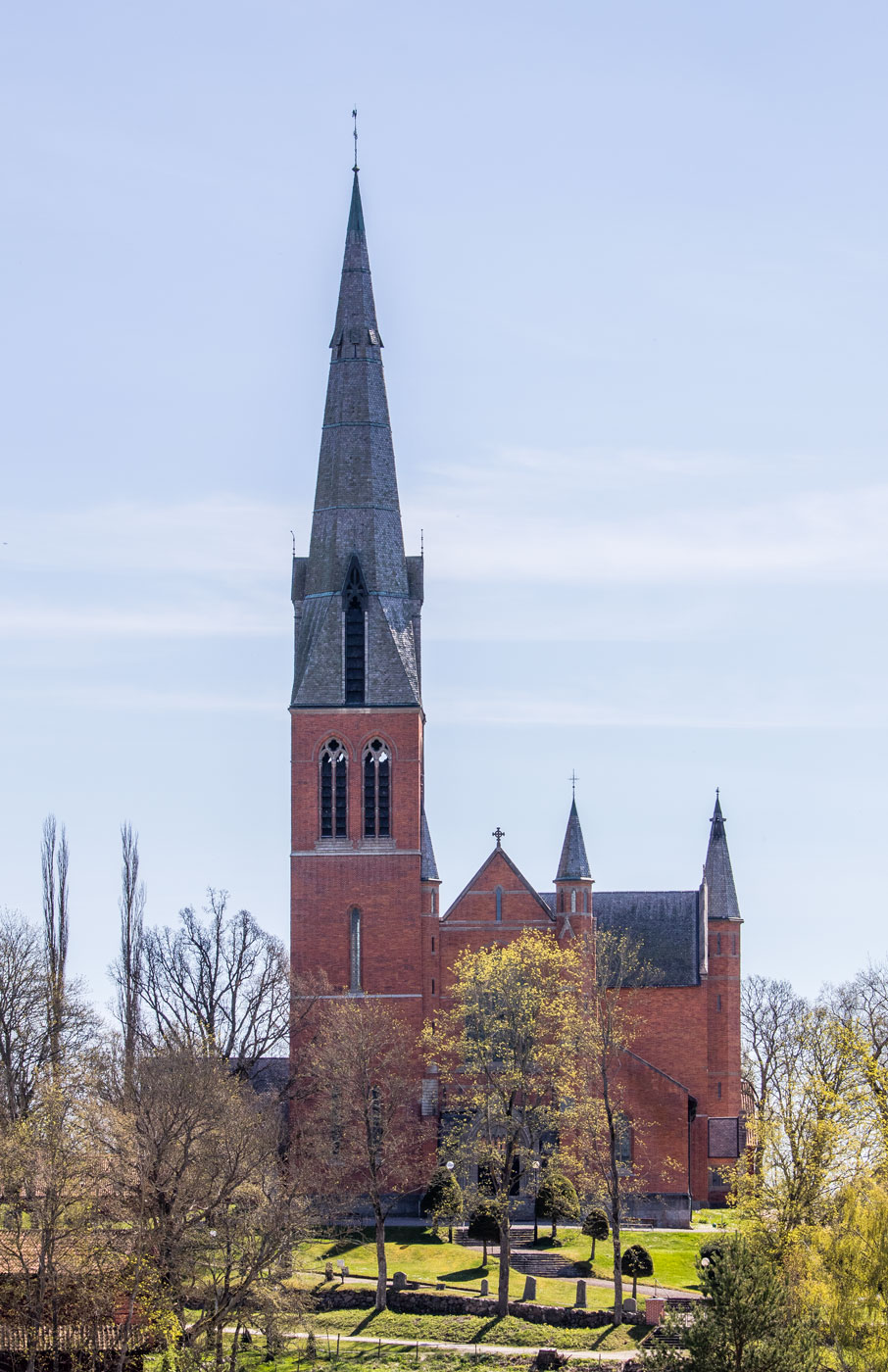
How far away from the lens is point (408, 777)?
82438 mm

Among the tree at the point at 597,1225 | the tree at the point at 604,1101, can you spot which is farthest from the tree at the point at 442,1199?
the tree at the point at 597,1225

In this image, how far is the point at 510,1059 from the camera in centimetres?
6738

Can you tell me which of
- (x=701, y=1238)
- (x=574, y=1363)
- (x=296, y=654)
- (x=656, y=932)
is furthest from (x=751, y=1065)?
(x=574, y=1363)

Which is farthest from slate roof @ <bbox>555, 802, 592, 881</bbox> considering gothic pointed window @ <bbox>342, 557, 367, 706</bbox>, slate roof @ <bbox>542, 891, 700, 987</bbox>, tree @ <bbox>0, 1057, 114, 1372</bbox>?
tree @ <bbox>0, 1057, 114, 1372</bbox>

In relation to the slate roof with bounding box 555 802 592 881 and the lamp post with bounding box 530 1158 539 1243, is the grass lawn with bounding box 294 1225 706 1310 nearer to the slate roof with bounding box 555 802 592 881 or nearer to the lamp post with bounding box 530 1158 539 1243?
the lamp post with bounding box 530 1158 539 1243

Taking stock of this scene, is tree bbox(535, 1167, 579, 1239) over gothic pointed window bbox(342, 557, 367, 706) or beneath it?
beneath

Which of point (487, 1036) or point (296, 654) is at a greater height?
point (296, 654)

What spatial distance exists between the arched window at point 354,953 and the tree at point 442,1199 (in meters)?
9.16

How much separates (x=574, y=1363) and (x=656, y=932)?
34.7 metres

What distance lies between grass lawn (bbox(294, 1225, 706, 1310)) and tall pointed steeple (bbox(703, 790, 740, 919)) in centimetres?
1780

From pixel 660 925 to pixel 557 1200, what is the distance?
20.1 m

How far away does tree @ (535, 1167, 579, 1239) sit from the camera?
235 feet

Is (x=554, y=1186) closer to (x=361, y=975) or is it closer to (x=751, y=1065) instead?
(x=361, y=975)

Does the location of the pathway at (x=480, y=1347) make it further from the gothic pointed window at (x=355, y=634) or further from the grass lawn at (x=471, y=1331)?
the gothic pointed window at (x=355, y=634)
